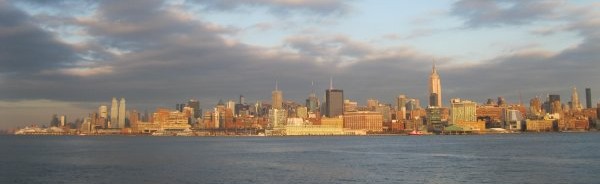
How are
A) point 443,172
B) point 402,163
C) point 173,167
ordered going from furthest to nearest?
point 402,163
point 173,167
point 443,172

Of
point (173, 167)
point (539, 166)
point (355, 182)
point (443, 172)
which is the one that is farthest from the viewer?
point (173, 167)

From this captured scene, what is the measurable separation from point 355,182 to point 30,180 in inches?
1108

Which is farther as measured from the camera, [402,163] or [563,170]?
[402,163]

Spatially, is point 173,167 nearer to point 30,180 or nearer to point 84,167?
point 84,167

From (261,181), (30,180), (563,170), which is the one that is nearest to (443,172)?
(563,170)

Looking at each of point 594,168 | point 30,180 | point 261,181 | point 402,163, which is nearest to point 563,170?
point 594,168

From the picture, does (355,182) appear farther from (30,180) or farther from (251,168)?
(30,180)

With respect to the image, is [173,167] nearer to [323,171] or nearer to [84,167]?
[84,167]

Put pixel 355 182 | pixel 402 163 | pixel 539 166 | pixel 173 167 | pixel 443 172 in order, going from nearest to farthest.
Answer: pixel 355 182
pixel 443 172
pixel 539 166
pixel 173 167
pixel 402 163

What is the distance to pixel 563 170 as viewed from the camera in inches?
2319

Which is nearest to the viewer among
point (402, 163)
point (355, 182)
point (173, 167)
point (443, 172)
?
point (355, 182)

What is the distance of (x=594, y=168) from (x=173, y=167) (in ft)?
140

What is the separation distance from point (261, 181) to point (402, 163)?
83.5 ft

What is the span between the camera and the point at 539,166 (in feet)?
209
